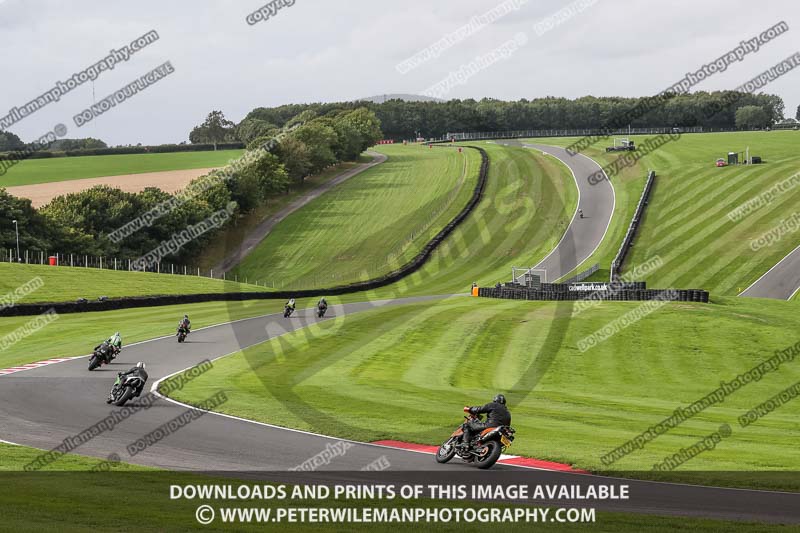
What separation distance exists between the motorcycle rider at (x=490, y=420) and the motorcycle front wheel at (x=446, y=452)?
200mm

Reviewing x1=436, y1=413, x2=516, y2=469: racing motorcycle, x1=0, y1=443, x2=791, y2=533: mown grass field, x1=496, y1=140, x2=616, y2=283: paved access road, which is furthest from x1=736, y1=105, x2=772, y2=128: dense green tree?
x1=0, y1=443, x2=791, y2=533: mown grass field

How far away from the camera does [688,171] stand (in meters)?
101

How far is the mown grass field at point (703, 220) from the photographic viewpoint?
69562mm

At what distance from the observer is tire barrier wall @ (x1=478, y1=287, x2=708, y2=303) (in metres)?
47.4

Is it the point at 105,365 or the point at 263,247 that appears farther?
the point at 263,247

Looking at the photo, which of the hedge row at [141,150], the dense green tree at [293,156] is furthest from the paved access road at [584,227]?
the hedge row at [141,150]

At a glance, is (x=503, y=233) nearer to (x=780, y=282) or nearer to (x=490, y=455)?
(x=780, y=282)

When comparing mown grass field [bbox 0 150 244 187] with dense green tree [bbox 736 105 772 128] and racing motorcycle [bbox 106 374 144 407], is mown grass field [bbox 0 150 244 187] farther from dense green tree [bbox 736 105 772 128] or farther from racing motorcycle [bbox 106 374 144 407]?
racing motorcycle [bbox 106 374 144 407]

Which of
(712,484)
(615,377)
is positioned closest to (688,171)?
(615,377)

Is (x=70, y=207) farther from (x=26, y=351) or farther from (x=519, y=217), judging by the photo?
(x=26, y=351)

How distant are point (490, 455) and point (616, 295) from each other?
32.8m

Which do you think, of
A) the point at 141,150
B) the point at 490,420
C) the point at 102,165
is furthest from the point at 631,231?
the point at 141,150

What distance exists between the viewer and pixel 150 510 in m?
13.6

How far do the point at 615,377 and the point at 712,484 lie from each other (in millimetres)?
18453
